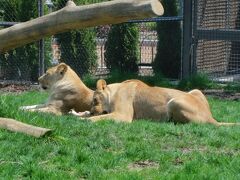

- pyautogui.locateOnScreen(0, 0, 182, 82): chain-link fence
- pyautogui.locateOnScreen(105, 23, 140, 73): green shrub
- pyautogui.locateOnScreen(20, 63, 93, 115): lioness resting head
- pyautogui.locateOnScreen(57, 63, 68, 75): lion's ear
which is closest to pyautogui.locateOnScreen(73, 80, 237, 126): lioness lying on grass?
pyautogui.locateOnScreen(20, 63, 93, 115): lioness resting head

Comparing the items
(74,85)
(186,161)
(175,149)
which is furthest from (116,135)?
(74,85)

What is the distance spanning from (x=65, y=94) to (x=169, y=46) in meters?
6.22

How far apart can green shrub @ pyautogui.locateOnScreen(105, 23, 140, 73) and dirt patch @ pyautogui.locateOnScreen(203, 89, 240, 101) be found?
10.2 feet

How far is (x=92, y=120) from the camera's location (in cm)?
890

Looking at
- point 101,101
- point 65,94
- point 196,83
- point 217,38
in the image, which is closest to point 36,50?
point 196,83

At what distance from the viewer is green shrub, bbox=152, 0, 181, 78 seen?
15898 millimetres

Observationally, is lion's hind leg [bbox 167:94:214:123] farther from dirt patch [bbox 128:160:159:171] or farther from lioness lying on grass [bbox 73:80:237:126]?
dirt patch [bbox 128:160:159:171]

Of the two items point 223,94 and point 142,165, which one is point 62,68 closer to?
point 223,94

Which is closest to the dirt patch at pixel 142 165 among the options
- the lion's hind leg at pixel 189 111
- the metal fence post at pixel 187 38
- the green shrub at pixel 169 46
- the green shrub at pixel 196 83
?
the lion's hind leg at pixel 189 111

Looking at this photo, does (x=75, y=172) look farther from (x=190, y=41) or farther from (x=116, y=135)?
(x=190, y=41)

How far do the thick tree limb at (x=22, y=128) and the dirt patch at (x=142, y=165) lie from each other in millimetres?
1168

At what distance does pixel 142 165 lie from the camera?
6.48 metres

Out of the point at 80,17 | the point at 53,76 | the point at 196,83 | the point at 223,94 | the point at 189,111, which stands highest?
the point at 80,17

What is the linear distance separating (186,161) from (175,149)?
0.63 m
